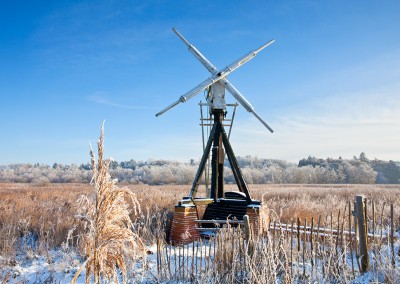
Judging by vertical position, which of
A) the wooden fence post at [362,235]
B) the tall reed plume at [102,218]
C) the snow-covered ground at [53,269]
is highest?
the tall reed plume at [102,218]

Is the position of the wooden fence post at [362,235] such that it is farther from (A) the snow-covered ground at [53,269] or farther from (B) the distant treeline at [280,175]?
(B) the distant treeline at [280,175]

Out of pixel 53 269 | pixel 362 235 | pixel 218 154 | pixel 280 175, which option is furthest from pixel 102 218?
pixel 280 175

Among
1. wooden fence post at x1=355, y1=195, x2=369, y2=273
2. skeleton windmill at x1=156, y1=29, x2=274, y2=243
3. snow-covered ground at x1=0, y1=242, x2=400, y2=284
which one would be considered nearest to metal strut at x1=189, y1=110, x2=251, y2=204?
skeleton windmill at x1=156, y1=29, x2=274, y2=243

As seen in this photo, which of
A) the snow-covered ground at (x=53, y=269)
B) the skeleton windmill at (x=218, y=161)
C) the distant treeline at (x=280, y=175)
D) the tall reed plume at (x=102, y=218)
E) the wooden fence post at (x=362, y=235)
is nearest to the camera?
the tall reed plume at (x=102, y=218)

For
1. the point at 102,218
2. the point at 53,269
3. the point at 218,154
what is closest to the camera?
the point at 102,218

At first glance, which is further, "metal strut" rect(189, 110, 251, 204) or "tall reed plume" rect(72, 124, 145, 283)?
"metal strut" rect(189, 110, 251, 204)

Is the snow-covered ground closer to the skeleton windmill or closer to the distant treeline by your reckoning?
the skeleton windmill

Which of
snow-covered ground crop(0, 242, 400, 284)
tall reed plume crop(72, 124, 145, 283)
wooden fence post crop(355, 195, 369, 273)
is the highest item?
Result: tall reed plume crop(72, 124, 145, 283)

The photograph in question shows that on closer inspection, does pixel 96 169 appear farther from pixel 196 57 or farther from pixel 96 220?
pixel 196 57

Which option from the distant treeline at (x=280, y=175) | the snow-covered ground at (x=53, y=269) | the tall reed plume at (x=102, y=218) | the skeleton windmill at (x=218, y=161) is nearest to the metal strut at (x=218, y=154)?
the skeleton windmill at (x=218, y=161)

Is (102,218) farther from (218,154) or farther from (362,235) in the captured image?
(218,154)

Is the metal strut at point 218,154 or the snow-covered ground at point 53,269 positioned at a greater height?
the metal strut at point 218,154

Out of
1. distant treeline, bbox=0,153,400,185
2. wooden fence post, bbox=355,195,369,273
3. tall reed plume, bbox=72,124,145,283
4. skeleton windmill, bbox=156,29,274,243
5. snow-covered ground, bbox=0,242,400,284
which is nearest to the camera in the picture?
tall reed plume, bbox=72,124,145,283

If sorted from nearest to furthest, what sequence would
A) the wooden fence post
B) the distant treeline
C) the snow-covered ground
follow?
the wooden fence post
the snow-covered ground
the distant treeline
